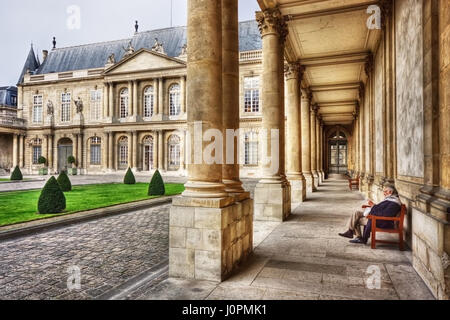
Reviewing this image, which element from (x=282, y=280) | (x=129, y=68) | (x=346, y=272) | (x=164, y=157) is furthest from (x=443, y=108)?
(x=129, y=68)

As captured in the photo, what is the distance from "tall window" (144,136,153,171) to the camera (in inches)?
1454

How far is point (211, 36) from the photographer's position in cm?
406

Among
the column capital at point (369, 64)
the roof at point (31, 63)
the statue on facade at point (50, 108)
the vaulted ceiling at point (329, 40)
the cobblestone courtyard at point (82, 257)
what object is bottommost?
the cobblestone courtyard at point (82, 257)

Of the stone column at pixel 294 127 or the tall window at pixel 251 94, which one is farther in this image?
the tall window at pixel 251 94

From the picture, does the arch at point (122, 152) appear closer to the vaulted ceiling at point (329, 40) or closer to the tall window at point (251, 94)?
the tall window at point (251, 94)

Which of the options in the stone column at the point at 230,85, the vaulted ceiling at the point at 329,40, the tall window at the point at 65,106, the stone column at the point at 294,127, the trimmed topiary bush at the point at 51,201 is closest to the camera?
the stone column at the point at 230,85

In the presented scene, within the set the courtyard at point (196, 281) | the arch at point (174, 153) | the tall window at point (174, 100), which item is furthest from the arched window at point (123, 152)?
the courtyard at point (196, 281)

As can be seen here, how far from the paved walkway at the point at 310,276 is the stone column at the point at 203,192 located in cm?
24

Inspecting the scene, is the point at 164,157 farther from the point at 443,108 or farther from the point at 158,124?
the point at 443,108

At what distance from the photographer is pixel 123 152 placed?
3806 centimetres

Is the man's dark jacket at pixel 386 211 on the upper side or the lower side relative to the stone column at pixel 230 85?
lower

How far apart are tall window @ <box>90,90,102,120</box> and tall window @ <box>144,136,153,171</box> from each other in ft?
24.5

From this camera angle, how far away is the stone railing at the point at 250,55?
3179 cm

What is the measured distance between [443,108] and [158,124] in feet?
111
